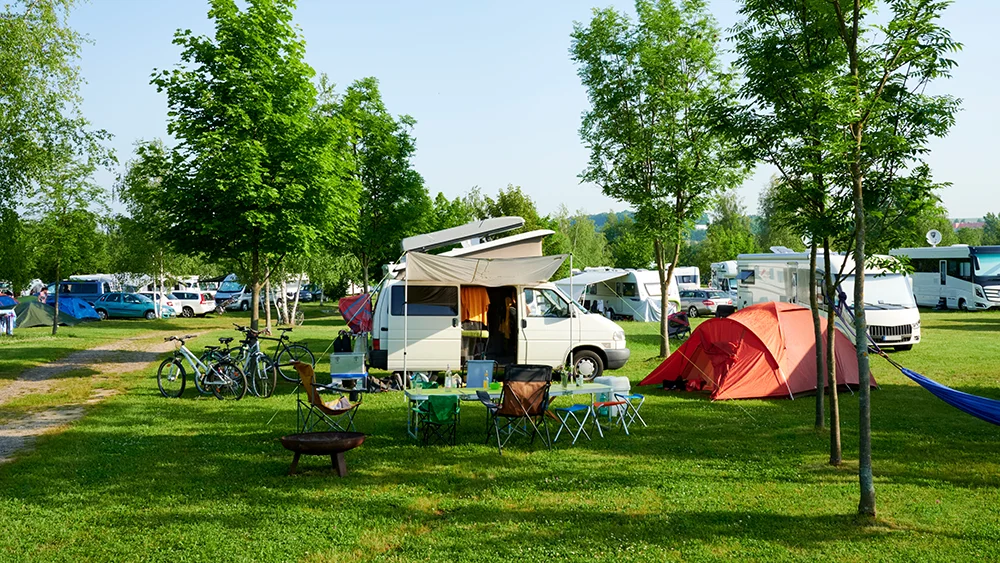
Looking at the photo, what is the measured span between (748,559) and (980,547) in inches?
64.1

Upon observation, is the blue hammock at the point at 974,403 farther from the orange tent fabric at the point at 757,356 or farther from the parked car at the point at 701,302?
the parked car at the point at 701,302

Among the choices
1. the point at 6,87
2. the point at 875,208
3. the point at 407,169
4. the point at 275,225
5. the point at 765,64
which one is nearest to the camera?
the point at 875,208

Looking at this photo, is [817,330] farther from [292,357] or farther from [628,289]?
[628,289]

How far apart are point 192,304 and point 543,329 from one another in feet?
89.4

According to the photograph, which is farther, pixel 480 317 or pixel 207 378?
pixel 480 317

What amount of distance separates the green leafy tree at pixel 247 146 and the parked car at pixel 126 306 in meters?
18.4

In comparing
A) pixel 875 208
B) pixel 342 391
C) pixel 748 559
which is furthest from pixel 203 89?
pixel 748 559

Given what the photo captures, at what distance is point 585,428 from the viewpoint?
30.0ft

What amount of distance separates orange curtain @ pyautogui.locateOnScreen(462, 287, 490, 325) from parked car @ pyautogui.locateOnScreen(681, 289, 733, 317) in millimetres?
21214

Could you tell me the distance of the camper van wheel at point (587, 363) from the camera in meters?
13.0

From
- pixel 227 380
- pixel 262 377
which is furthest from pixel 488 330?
pixel 227 380

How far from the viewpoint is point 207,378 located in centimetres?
1129

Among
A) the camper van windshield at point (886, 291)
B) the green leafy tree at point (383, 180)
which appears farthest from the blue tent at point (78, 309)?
the camper van windshield at point (886, 291)

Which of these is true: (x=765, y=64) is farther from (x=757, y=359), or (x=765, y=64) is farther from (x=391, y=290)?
(x=391, y=290)
